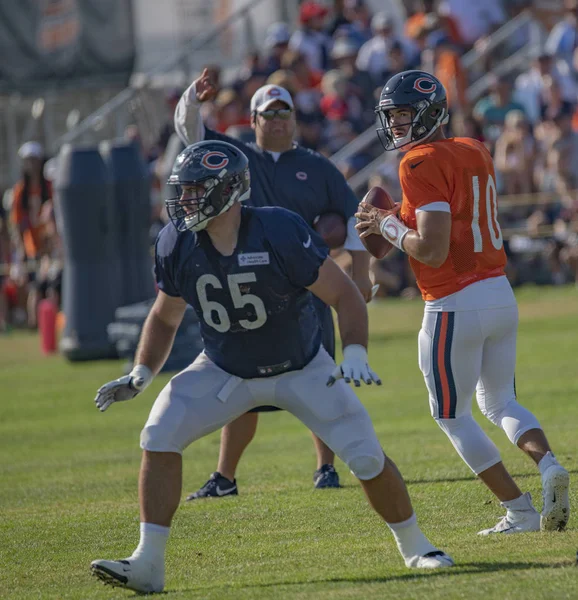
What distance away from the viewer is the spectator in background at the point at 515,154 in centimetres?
1798

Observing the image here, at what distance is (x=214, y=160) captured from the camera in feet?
18.3

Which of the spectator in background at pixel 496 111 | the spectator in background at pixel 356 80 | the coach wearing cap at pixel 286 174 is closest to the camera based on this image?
the coach wearing cap at pixel 286 174

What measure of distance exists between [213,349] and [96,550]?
1344 millimetres

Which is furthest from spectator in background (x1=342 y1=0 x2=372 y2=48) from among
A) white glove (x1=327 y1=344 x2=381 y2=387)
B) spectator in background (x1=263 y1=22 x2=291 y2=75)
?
white glove (x1=327 y1=344 x2=381 y2=387)

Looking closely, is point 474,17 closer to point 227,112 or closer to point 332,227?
point 227,112

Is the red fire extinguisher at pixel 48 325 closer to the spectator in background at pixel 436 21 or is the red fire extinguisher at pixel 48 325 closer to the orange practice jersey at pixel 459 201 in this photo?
the spectator in background at pixel 436 21

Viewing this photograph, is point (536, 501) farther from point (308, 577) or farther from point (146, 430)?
point (146, 430)

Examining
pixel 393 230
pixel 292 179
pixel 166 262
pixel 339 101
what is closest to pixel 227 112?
pixel 339 101

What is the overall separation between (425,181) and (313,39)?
16171 millimetres

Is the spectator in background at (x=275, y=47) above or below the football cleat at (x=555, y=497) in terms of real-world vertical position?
above

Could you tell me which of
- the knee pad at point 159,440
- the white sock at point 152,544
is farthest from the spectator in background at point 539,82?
the white sock at point 152,544

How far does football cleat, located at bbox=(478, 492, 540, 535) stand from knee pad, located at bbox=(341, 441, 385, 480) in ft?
3.36

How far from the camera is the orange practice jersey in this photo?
585 cm

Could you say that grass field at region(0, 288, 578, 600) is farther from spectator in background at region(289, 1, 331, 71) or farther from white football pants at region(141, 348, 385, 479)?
spectator in background at region(289, 1, 331, 71)
